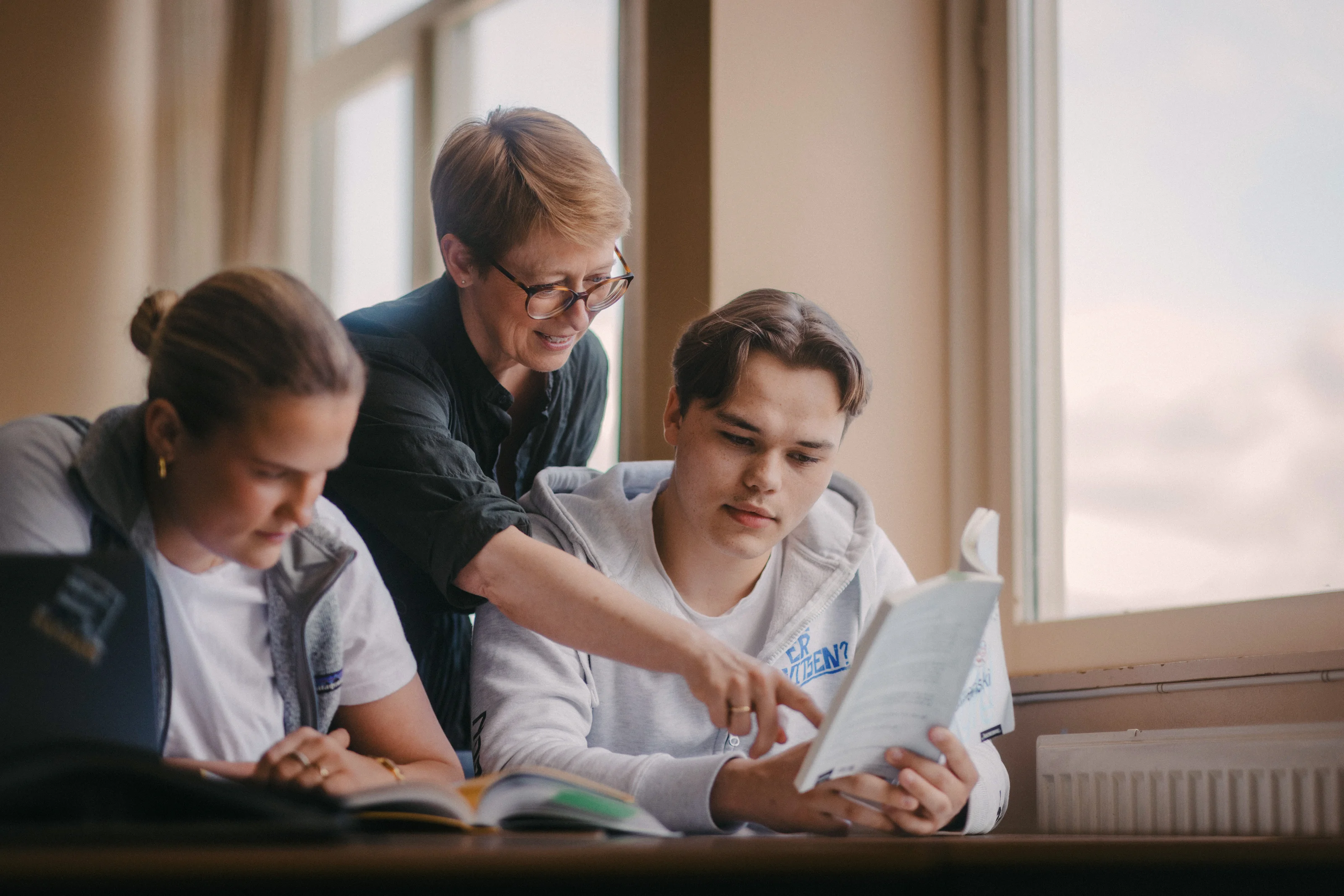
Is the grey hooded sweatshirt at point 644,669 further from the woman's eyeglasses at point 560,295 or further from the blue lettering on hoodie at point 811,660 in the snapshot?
the woman's eyeglasses at point 560,295

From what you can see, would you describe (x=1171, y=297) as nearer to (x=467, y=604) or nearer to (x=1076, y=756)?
(x=1076, y=756)

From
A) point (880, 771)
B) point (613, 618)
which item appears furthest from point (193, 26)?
point (880, 771)

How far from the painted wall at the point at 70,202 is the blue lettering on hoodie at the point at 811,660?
2.60 meters

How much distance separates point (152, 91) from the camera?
3713 mm

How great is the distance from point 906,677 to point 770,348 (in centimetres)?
56

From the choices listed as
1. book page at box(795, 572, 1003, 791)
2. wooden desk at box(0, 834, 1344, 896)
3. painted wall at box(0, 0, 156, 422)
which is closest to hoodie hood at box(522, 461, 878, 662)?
book page at box(795, 572, 1003, 791)

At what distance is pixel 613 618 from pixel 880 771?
305 mm

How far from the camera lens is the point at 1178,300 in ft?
5.93

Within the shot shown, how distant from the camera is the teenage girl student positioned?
1.08 m

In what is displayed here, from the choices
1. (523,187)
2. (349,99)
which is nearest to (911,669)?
(523,187)

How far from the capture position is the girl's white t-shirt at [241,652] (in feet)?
3.92

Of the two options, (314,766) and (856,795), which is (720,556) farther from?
(314,766)

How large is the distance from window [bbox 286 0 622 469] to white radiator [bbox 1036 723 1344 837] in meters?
1.13

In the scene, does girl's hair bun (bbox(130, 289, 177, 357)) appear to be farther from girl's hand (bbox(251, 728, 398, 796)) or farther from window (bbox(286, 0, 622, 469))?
window (bbox(286, 0, 622, 469))
